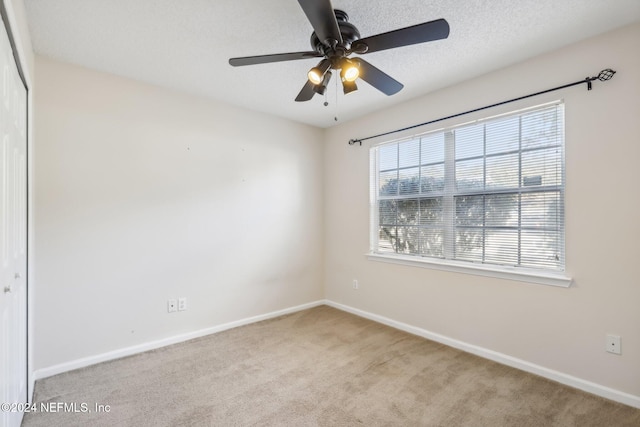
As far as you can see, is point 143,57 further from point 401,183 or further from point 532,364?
point 532,364

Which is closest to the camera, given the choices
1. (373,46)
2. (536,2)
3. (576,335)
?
(373,46)

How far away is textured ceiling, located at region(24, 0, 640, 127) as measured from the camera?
181 centimetres

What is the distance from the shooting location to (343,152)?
400cm

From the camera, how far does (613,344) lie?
80.4 inches

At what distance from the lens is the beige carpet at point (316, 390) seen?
1867 millimetres

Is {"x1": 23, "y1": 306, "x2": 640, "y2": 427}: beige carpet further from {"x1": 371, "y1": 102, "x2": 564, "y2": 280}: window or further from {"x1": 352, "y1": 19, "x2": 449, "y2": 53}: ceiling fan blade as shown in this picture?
{"x1": 352, "y1": 19, "x2": 449, "y2": 53}: ceiling fan blade

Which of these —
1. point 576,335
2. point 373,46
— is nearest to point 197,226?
point 373,46

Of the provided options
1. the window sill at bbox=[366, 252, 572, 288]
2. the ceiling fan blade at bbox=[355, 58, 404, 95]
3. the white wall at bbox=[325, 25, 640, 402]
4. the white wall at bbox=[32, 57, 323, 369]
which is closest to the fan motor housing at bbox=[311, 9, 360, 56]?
the ceiling fan blade at bbox=[355, 58, 404, 95]

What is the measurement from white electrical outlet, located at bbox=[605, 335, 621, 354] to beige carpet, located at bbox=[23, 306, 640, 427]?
0.33 metres

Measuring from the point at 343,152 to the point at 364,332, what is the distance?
2.22 metres

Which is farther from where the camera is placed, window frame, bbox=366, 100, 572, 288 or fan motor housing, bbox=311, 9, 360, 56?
window frame, bbox=366, 100, 572, 288

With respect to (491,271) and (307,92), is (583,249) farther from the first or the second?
(307,92)

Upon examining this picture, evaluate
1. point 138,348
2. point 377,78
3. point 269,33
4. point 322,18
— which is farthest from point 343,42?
point 138,348

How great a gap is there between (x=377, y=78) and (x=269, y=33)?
31.7 inches
